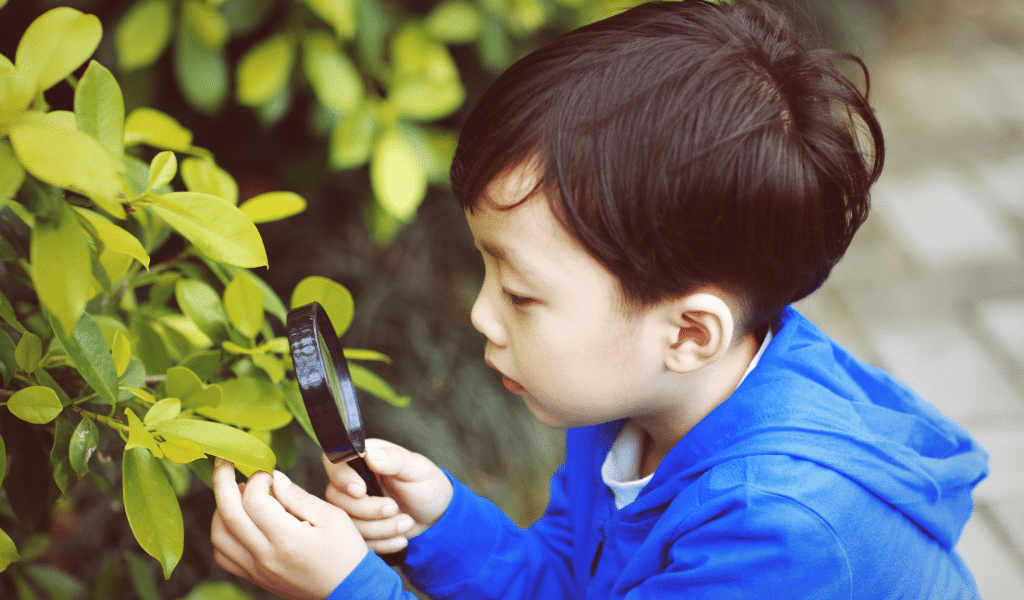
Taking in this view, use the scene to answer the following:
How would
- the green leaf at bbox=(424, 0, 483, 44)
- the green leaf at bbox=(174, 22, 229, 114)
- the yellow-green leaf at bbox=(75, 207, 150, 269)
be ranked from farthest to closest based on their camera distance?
the green leaf at bbox=(424, 0, 483, 44) → the green leaf at bbox=(174, 22, 229, 114) → the yellow-green leaf at bbox=(75, 207, 150, 269)

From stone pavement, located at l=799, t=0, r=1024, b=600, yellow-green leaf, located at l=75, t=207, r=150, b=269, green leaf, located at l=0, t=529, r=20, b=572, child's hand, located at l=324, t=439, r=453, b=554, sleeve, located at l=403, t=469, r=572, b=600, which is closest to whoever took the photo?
yellow-green leaf, located at l=75, t=207, r=150, b=269

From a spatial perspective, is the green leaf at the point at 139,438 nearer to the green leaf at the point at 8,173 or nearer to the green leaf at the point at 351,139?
the green leaf at the point at 8,173

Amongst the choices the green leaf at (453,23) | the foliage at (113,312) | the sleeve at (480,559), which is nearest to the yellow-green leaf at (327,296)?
the foliage at (113,312)

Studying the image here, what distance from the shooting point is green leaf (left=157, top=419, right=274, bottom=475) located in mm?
645

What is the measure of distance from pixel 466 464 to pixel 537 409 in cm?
106

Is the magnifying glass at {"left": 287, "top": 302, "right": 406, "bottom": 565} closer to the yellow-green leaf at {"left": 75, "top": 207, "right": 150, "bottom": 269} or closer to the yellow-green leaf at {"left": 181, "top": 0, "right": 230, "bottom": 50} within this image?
the yellow-green leaf at {"left": 75, "top": 207, "right": 150, "bottom": 269}

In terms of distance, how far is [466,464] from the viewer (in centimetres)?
193

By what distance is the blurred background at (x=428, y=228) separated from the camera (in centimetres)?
145

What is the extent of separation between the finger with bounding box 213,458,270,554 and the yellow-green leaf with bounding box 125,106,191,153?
1.17 feet

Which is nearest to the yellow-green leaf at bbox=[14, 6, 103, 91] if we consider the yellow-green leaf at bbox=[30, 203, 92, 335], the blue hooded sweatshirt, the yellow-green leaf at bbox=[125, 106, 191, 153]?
the yellow-green leaf at bbox=[30, 203, 92, 335]

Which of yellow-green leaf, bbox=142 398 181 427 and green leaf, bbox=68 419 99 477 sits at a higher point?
yellow-green leaf, bbox=142 398 181 427

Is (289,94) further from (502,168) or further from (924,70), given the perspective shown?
(924,70)

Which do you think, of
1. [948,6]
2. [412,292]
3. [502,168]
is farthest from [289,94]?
[948,6]

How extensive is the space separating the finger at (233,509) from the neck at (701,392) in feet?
1.62
